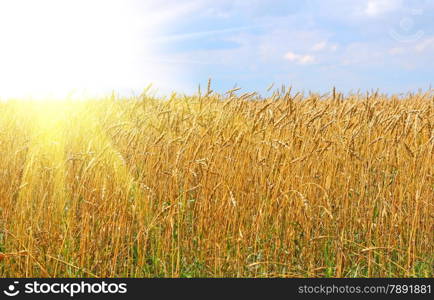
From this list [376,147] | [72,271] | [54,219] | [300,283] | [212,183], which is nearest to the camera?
[300,283]

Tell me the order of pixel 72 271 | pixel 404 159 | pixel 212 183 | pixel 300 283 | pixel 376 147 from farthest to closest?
pixel 376 147 → pixel 404 159 → pixel 212 183 → pixel 72 271 → pixel 300 283

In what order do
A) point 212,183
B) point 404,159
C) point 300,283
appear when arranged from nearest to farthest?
point 300,283, point 212,183, point 404,159

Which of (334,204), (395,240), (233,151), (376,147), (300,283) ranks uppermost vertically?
(376,147)

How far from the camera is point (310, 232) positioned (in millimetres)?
2832

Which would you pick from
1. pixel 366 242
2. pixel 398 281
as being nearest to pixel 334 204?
pixel 366 242

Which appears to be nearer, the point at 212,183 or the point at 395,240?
the point at 395,240

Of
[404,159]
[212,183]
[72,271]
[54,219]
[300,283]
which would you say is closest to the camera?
A: [300,283]

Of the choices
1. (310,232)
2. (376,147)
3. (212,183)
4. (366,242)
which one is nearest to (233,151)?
(212,183)

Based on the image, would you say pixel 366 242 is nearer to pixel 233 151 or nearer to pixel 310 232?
pixel 310 232

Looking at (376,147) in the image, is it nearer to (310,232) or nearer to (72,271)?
(310,232)

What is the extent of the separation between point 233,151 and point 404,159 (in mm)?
1329

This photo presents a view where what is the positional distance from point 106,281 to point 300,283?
852 mm

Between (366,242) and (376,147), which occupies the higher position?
(376,147)

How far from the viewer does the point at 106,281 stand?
7.18ft
